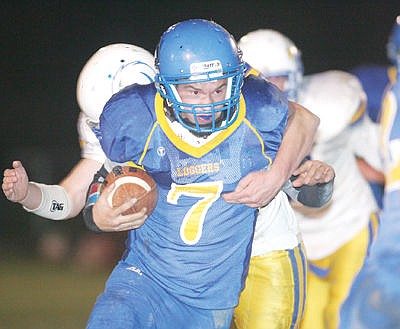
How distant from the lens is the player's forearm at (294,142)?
→ 3.33 m

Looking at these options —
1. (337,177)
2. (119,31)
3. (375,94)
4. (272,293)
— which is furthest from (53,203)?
(119,31)

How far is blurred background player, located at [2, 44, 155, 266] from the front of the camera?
356 cm

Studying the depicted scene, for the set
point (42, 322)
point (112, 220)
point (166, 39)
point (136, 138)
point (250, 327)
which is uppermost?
point (166, 39)

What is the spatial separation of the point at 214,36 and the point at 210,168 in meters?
0.49

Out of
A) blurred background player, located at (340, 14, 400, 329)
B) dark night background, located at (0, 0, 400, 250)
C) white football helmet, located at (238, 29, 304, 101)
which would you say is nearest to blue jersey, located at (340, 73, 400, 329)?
blurred background player, located at (340, 14, 400, 329)

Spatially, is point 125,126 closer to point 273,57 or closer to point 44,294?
point 273,57

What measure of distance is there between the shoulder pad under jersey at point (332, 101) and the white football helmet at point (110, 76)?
47.8 inches

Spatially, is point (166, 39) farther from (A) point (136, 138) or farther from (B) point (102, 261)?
(B) point (102, 261)

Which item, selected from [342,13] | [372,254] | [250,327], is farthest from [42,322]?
[342,13]

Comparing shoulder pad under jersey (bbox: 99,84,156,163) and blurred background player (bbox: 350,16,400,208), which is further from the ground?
shoulder pad under jersey (bbox: 99,84,156,163)

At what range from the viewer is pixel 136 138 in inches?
129

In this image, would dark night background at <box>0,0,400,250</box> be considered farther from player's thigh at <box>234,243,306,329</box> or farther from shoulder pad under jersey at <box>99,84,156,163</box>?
shoulder pad under jersey at <box>99,84,156,163</box>

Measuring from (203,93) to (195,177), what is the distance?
0.32 metres

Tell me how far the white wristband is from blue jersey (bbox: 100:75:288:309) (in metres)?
0.43
